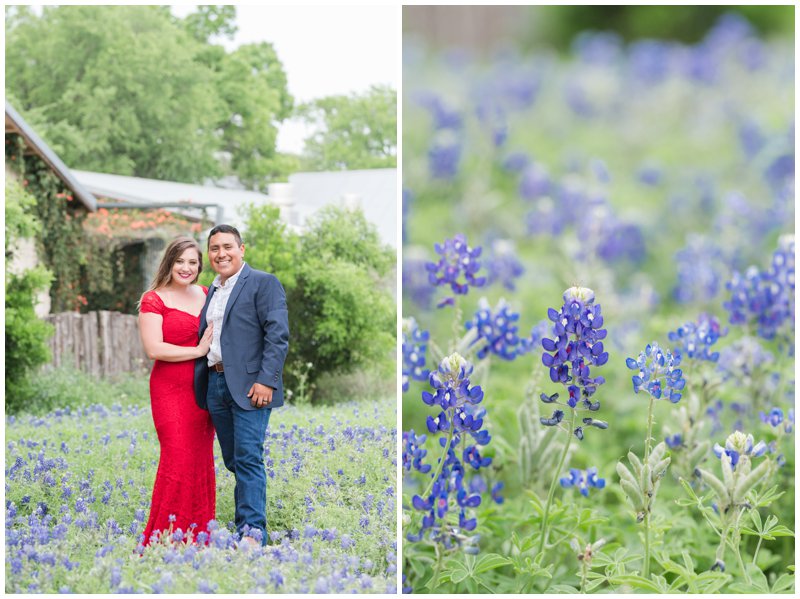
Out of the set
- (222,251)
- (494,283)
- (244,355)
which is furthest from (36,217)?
(494,283)

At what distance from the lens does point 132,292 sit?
10.1ft

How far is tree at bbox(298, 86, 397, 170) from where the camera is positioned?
3170mm

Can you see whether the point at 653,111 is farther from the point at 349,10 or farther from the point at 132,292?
the point at 132,292

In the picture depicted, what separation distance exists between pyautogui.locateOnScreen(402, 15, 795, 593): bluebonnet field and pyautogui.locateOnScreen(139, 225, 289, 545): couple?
48 centimetres

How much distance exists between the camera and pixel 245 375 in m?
2.83

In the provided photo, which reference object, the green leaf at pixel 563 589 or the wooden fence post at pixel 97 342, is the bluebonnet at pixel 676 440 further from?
the wooden fence post at pixel 97 342

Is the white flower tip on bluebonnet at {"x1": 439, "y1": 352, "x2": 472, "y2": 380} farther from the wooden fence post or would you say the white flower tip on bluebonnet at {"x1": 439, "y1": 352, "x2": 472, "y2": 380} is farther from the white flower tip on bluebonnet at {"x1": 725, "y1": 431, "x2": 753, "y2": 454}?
the wooden fence post

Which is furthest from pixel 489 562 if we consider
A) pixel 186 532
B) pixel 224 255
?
pixel 224 255

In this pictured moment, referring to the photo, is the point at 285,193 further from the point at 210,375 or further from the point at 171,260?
the point at 210,375

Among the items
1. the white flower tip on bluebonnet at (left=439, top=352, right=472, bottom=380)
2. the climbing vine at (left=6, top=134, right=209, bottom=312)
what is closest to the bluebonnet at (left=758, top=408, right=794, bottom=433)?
the white flower tip on bluebonnet at (left=439, top=352, right=472, bottom=380)

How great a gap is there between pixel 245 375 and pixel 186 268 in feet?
1.44

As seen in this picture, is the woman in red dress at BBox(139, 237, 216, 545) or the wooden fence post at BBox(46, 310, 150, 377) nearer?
the woman in red dress at BBox(139, 237, 216, 545)

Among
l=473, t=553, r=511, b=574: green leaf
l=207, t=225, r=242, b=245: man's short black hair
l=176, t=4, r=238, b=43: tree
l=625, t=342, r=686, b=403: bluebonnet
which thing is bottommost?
l=473, t=553, r=511, b=574: green leaf

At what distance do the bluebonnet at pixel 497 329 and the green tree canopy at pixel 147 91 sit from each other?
0.96 metres
